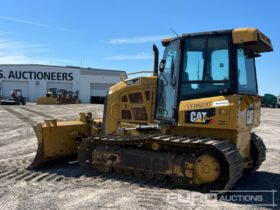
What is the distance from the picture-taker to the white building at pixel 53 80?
64.3m

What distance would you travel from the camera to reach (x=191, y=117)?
22.5 feet

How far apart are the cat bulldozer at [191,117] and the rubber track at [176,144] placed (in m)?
0.02

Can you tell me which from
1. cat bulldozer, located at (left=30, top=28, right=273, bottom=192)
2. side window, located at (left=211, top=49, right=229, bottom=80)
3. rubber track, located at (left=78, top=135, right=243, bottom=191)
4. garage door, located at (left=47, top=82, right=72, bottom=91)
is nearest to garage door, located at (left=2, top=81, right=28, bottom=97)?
garage door, located at (left=47, top=82, right=72, bottom=91)

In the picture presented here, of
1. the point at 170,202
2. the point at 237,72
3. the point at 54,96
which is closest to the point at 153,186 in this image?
the point at 170,202

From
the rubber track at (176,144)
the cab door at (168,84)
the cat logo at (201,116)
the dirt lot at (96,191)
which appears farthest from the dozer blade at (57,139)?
the cat logo at (201,116)

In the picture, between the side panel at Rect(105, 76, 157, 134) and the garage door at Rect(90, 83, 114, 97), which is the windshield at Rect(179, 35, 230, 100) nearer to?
the side panel at Rect(105, 76, 157, 134)

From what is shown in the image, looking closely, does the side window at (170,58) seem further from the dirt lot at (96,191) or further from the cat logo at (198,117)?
the dirt lot at (96,191)

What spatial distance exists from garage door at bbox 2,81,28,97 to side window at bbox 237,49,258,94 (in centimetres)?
6083

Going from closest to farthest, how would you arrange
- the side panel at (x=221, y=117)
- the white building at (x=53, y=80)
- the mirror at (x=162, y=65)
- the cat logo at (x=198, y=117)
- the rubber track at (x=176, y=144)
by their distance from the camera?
the rubber track at (x=176, y=144) → the side panel at (x=221, y=117) → the cat logo at (x=198, y=117) → the mirror at (x=162, y=65) → the white building at (x=53, y=80)

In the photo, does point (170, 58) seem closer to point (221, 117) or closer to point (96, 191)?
point (221, 117)

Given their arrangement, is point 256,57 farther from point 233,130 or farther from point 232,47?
point 233,130

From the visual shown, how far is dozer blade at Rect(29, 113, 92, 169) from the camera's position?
341 inches

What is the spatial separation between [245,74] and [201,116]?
1244 millimetres

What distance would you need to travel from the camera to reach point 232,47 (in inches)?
261
